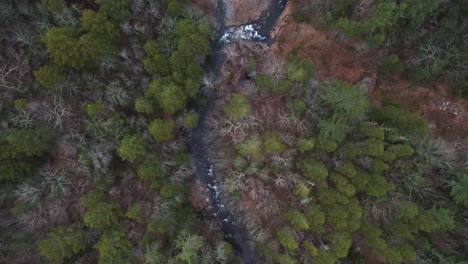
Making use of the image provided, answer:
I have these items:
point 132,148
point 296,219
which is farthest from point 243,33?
point 296,219

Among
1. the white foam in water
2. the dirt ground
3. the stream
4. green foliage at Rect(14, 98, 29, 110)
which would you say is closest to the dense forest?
green foliage at Rect(14, 98, 29, 110)

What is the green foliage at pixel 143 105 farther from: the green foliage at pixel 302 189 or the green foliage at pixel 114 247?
the green foliage at pixel 302 189

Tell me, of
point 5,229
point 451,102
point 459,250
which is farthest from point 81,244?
point 451,102

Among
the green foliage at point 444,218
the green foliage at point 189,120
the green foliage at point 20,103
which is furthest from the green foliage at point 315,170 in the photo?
the green foliage at point 20,103

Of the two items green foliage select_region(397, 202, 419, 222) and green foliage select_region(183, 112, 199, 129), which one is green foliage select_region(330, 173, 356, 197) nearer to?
green foliage select_region(397, 202, 419, 222)

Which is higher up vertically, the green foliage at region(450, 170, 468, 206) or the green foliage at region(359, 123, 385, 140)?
the green foliage at region(359, 123, 385, 140)

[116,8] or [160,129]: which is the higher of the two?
[116,8]

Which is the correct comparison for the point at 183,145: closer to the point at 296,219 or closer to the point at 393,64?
the point at 296,219
